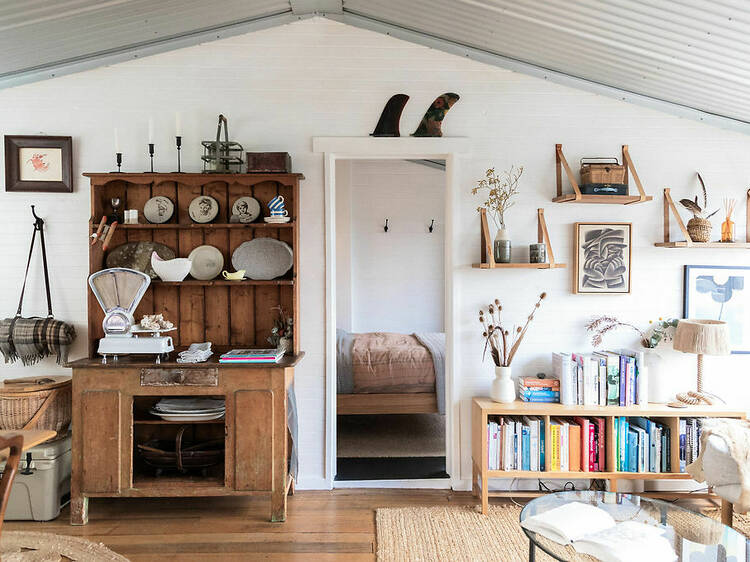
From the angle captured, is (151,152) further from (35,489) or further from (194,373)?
(35,489)

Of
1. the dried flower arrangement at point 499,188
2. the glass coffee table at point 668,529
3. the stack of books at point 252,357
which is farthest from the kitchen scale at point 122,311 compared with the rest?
the glass coffee table at point 668,529

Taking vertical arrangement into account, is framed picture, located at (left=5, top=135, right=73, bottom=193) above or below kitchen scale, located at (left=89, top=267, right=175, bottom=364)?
above

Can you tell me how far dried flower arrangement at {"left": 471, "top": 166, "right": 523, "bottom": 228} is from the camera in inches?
156

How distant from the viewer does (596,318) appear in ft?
13.1

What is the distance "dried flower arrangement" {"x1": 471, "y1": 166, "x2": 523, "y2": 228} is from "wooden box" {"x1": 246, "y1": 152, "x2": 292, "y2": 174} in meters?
1.26

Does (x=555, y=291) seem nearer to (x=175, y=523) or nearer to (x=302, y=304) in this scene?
(x=302, y=304)

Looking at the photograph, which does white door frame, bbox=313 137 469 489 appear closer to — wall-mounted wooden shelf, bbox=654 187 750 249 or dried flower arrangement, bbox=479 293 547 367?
dried flower arrangement, bbox=479 293 547 367

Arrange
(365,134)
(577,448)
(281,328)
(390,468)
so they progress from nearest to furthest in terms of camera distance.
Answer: (577,448)
(281,328)
(365,134)
(390,468)

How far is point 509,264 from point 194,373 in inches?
78.8

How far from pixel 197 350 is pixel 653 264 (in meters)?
Answer: 2.97

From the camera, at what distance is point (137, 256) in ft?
12.6

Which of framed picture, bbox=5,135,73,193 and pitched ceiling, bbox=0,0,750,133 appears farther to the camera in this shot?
framed picture, bbox=5,135,73,193

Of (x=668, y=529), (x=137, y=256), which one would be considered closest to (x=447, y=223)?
(x=137, y=256)

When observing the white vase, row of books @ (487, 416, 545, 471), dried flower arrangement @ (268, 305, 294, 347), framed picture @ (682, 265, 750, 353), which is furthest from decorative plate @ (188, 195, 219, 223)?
framed picture @ (682, 265, 750, 353)
